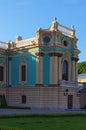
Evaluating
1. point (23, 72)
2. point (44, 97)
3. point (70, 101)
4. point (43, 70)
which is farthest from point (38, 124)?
point (23, 72)

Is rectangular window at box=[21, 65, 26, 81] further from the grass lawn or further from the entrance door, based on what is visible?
the grass lawn

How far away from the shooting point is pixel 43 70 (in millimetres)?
40594

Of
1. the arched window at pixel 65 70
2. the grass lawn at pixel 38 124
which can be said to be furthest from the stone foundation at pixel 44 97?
the grass lawn at pixel 38 124

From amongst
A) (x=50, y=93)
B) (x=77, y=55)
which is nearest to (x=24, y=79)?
(x=50, y=93)

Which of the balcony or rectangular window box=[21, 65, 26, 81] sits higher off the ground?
rectangular window box=[21, 65, 26, 81]

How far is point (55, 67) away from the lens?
131ft

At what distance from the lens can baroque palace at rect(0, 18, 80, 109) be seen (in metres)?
39.8

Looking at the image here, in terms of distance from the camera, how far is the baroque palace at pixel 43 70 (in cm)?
3984

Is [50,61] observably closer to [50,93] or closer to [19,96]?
[50,93]

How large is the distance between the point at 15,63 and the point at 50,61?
644cm

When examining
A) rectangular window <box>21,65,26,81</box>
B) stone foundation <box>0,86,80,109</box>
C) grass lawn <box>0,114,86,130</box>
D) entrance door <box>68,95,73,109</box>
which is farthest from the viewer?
rectangular window <box>21,65,26,81</box>

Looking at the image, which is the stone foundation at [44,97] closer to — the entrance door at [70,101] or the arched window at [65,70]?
the entrance door at [70,101]

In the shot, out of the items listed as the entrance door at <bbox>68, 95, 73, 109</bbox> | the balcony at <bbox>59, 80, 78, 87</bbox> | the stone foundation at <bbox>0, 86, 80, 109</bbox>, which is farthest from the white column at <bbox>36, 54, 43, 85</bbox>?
the entrance door at <bbox>68, 95, 73, 109</bbox>

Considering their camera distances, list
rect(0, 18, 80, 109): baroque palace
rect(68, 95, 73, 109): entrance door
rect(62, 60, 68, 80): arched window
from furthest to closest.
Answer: rect(62, 60, 68, 80): arched window
rect(68, 95, 73, 109): entrance door
rect(0, 18, 80, 109): baroque palace
